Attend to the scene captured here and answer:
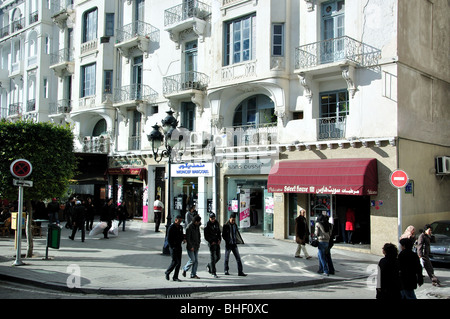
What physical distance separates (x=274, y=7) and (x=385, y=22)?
4.95m

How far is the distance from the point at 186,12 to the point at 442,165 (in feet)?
47.6

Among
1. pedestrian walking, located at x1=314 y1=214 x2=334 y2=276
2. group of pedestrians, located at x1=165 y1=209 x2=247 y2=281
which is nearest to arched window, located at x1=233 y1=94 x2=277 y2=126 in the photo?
pedestrian walking, located at x1=314 y1=214 x2=334 y2=276

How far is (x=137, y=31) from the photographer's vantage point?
83.8ft

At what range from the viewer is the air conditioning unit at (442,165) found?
17.2 meters

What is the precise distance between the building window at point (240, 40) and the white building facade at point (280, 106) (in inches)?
2.2

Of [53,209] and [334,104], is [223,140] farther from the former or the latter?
[53,209]

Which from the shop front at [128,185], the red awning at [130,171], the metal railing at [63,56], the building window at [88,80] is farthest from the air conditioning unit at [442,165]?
the metal railing at [63,56]

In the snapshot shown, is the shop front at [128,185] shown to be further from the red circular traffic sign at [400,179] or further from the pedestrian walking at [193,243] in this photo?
the red circular traffic sign at [400,179]

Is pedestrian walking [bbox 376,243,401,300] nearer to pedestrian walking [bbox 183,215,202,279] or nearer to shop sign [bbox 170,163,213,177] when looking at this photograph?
pedestrian walking [bbox 183,215,202,279]

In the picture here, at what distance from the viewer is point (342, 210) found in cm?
1734

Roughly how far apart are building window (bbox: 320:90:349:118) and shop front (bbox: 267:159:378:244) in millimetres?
2139

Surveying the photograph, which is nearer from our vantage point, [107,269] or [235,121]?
[107,269]
